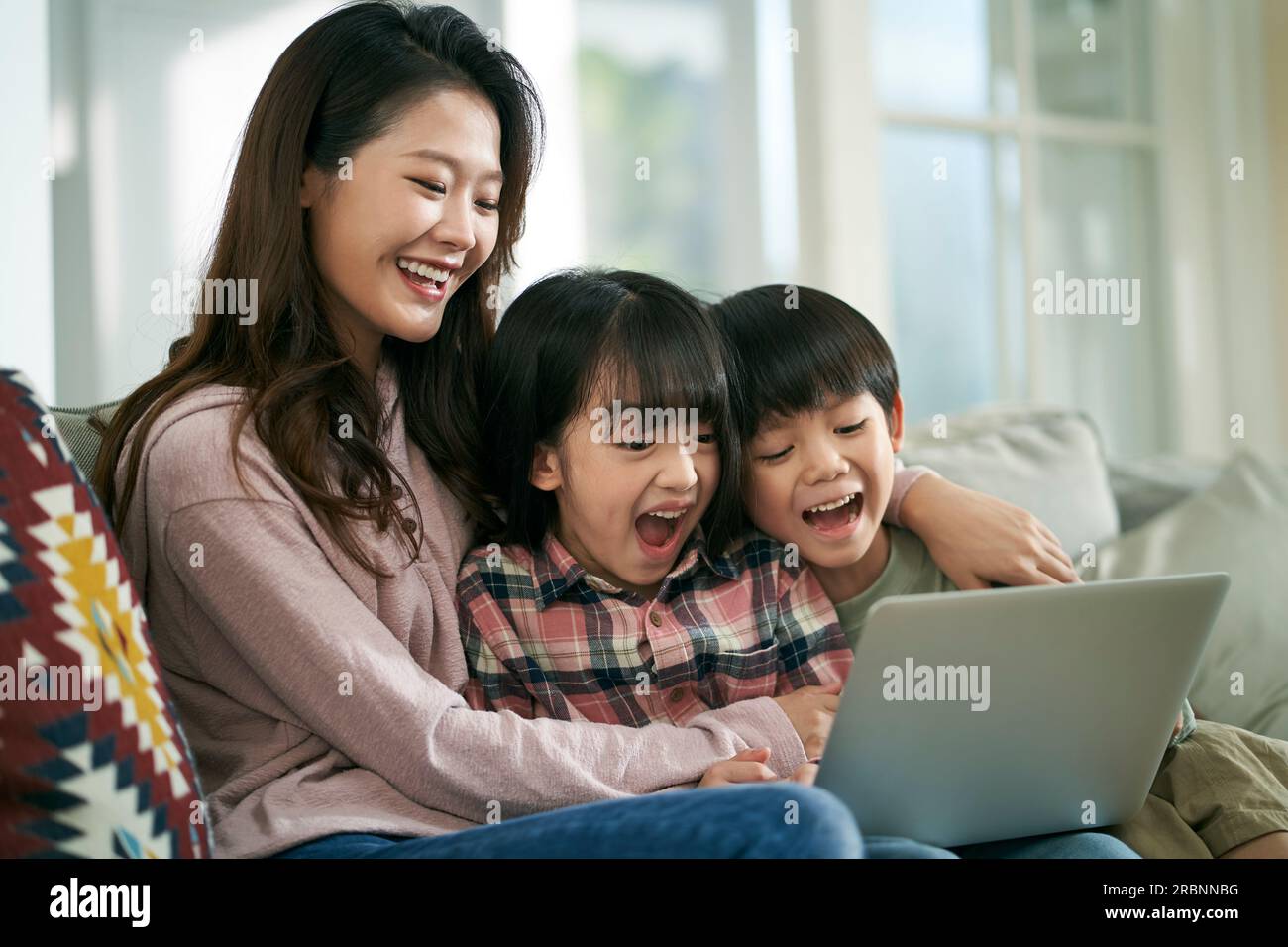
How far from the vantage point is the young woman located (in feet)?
3.55

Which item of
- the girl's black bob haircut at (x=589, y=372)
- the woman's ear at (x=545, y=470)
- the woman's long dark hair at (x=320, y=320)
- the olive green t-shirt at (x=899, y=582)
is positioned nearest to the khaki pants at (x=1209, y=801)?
the olive green t-shirt at (x=899, y=582)

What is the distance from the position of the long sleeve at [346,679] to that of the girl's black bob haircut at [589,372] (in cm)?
29

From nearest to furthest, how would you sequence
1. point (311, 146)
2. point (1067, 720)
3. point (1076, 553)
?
point (1067, 720)
point (311, 146)
point (1076, 553)

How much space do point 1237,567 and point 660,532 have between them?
981 millimetres

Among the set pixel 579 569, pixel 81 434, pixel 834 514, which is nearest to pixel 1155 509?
pixel 834 514

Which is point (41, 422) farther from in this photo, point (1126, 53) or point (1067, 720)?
point (1126, 53)

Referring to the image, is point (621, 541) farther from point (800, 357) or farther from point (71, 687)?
point (71, 687)

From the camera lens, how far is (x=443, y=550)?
4.26 ft

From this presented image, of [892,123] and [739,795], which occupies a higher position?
[892,123]

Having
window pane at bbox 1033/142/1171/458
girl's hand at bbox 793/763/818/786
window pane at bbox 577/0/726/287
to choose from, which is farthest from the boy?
window pane at bbox 577/0/726/287

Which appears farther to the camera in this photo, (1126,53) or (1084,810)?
(1126,53)

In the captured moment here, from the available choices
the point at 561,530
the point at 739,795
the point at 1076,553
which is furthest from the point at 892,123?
the point at 739,795

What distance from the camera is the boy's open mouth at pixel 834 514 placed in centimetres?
137
